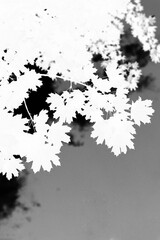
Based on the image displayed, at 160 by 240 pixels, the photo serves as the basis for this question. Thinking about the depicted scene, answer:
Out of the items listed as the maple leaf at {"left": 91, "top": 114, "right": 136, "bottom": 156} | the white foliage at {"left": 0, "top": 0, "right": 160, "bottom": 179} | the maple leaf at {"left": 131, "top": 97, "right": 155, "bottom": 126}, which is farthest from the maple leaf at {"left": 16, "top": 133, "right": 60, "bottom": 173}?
the maple leaf at {"left": 131, "top": 97, "right": 155, "bottom": 126}

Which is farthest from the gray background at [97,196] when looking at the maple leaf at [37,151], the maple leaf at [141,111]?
the maple leaf at [37,151]

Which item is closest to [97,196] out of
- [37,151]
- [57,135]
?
[57,135]

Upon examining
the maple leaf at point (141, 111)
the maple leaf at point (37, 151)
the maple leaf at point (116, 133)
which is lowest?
the maple leaf at point (37, 151)

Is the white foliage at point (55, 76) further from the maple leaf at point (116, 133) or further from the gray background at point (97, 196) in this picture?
the gray background at point (97, 196)

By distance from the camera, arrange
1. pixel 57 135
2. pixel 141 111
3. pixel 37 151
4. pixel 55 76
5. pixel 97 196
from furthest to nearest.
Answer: pixel 97 196
pixel 55 76
pixel 141 111
pixel 57 135
pixel 37 151

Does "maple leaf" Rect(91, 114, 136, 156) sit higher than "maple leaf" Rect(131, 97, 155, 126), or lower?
lower

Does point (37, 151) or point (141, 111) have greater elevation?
point (141, 111)

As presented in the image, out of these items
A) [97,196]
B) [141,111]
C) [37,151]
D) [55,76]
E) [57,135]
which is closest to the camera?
[37,151]

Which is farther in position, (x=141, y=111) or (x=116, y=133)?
(x=141, y=111)

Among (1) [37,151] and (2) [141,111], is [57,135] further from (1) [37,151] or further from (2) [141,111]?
(2) [141,111]

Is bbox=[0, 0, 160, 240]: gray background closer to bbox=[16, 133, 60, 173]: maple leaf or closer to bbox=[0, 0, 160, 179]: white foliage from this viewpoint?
bbox=[0, 0, 160, 179]: white foliage
